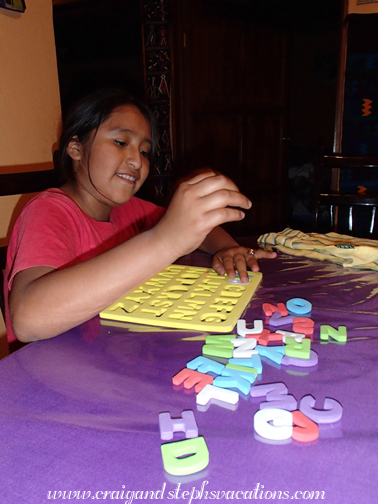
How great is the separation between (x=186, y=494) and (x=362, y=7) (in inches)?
116

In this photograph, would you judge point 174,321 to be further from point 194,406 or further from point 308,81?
point 308,81

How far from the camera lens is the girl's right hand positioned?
562mm

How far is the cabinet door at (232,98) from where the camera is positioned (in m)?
2.76

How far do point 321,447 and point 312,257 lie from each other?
70 cm

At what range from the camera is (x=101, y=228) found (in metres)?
1.14

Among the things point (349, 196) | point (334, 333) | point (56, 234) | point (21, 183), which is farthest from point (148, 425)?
point (349, 196)

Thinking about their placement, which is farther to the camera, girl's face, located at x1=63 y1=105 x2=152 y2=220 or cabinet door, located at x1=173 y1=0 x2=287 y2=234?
cabinet door, located at x1=173 y1=0 x2=287 y2=234

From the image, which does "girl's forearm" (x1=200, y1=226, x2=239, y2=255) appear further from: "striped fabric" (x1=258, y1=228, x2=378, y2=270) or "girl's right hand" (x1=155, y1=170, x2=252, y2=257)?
"girl's right hand" (x1=155, y1=170, x2=252, y2=257)

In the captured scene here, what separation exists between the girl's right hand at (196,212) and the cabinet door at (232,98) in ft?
7.78

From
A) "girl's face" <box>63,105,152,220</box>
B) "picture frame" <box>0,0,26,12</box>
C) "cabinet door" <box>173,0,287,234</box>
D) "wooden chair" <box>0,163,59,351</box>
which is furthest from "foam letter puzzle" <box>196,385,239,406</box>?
"cabinet door" <box>173,0,287,234</box>

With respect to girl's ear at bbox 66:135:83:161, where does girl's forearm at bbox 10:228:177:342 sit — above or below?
below

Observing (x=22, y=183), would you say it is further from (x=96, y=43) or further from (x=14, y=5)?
(x=96, y=43)

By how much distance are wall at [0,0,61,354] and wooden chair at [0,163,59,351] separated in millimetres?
612

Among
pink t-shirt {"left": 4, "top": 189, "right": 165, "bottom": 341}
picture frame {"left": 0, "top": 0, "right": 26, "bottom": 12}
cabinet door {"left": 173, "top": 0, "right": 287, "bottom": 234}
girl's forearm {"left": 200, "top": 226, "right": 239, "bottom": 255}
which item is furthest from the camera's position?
cabinet door {"left": 173, "top": 0, "right": 287, "bottom": 234}
